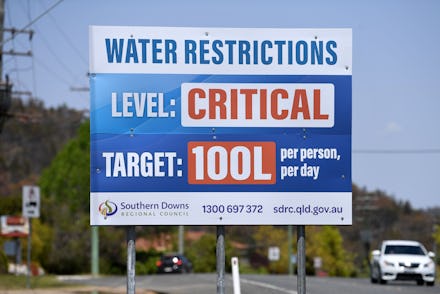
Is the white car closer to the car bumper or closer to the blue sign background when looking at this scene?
the car bumper

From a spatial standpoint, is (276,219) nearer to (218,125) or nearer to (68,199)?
(218,125)

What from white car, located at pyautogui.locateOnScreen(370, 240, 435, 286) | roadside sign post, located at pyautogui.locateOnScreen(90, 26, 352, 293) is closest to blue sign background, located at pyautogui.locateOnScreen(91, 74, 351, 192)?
roadside sign post, located at pyautogui.locateOnScreen(90, 26, 352, 293)

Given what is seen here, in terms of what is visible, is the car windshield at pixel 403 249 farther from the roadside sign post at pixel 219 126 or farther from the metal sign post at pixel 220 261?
the metal sign post at pixel 220 261

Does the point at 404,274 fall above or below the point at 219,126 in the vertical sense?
below

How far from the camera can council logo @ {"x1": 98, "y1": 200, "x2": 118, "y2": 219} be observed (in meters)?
11.1

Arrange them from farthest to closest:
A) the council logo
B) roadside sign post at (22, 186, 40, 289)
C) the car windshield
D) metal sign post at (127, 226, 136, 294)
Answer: the car windshield → roadside sign post at (22, 186, 40, 289) → the council logo → metal sign post at (127, 226, 136, 294)

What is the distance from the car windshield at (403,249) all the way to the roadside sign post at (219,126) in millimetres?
24944

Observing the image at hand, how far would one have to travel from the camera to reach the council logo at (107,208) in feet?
36.6

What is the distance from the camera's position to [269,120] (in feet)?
36.9

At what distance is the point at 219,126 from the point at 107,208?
1379 millimetres

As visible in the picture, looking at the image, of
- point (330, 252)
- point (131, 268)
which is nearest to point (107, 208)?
point (131, 268)

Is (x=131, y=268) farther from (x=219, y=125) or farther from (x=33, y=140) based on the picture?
(x=33, y=140)

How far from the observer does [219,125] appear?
36.8 ft

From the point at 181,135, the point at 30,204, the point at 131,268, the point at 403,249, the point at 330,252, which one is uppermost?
the point at 181,135
